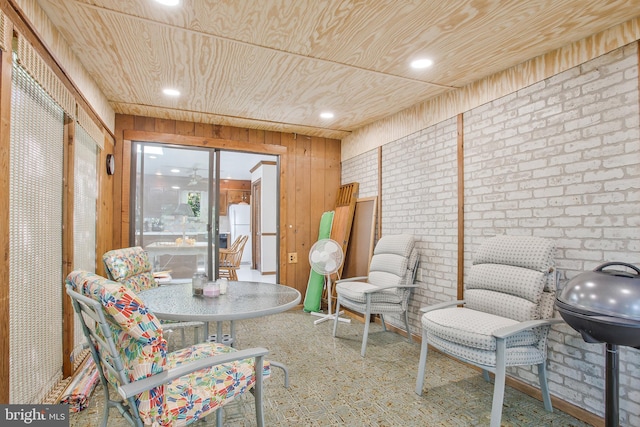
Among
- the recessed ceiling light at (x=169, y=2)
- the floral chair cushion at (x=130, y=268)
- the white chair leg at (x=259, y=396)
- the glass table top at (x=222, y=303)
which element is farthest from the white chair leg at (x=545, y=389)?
the recessed ceiling light at (x=169, y=2)

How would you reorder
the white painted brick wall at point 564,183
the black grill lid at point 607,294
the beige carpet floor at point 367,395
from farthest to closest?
1. the beige carpet floor at point 367,395
2. the white painted brick wall at point 564,183
3. the black grill lid at point 607,294

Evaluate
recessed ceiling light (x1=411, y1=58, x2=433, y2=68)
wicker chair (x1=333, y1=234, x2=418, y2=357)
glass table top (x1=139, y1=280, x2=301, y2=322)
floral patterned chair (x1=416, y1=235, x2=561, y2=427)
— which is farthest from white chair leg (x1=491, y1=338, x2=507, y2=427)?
recessed ceiling light (x1=411, y1=58, x2=433, y2=68)

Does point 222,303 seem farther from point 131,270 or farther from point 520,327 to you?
point 520,327

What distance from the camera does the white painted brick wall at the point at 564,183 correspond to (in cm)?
195

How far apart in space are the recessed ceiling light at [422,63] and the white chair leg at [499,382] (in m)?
2.06

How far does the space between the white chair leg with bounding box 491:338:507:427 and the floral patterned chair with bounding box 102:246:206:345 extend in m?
2.11

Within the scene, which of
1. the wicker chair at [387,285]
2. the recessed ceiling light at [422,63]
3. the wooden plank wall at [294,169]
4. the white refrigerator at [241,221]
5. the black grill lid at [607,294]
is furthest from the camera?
the white refrigerator at [241,221]

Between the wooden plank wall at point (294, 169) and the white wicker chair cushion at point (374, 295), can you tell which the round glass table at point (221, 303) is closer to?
the white wicker chair cushion at point (374, 295)

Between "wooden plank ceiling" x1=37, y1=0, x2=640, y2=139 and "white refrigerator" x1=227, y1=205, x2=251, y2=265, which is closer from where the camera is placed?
"wooden plank ceiling" x1=37, y1=0, x2=640, y2=139

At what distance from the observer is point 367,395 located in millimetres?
2363

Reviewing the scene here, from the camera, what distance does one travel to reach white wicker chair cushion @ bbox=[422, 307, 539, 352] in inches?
77.2

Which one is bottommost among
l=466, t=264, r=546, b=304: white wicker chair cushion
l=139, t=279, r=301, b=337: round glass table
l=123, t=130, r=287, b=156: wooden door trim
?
l=139, t=279, r=301, b=337: round glass table

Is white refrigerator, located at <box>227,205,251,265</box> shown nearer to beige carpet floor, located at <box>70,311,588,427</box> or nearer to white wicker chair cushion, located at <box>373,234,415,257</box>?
beige carpet floor, located at <box>70,311,588,427</box>
